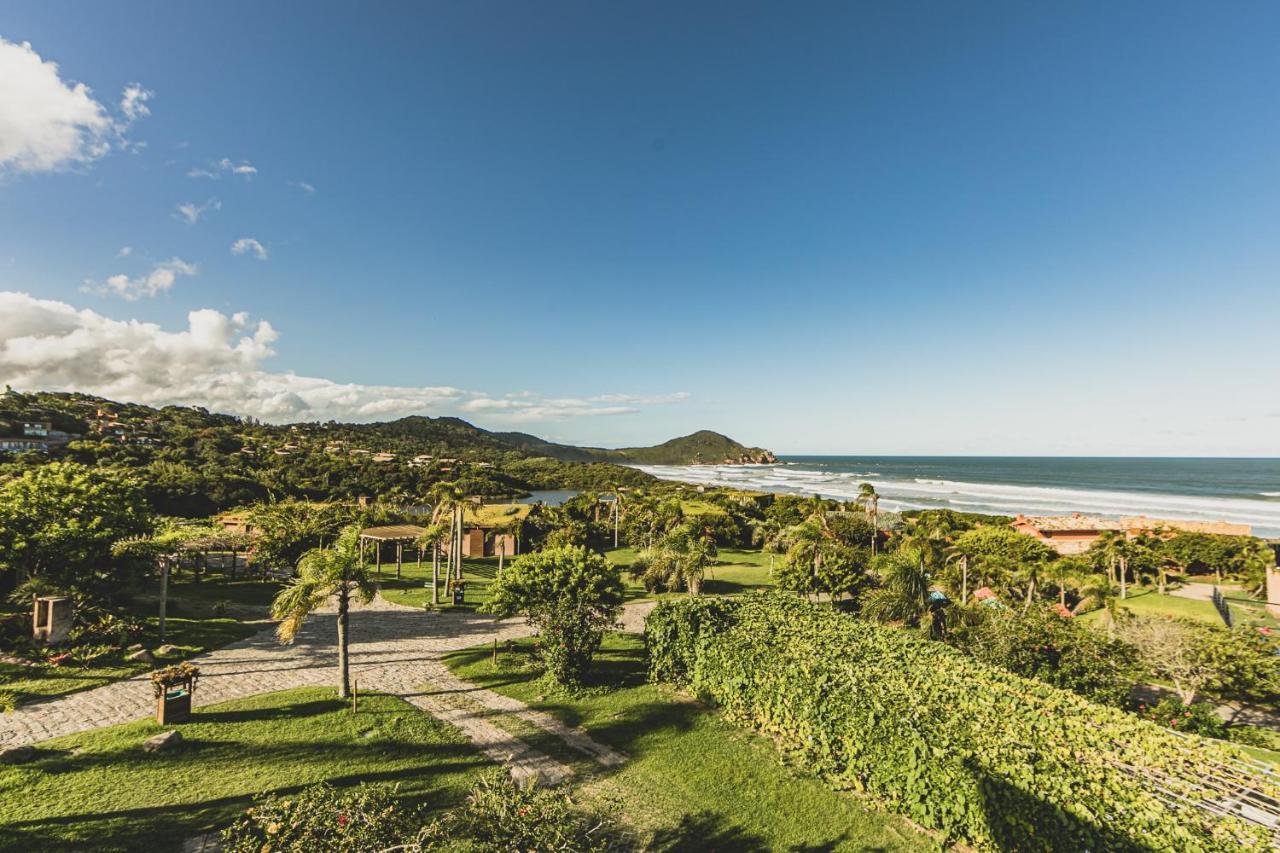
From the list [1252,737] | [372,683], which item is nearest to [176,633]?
[372,683]

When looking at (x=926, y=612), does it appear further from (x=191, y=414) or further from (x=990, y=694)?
(x=191, y=414)

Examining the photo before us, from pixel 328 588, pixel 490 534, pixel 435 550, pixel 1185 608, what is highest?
pixel 328 588

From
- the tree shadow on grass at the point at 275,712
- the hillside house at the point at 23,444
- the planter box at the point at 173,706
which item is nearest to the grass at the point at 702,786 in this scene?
the tree shadow on grass at the point at 275,712

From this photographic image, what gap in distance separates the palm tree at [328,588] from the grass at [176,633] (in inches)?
184

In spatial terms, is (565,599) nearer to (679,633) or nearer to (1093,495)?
(679,633)

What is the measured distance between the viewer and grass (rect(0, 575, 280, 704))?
425 inches

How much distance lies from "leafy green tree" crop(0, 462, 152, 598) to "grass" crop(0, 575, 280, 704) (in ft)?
6.42

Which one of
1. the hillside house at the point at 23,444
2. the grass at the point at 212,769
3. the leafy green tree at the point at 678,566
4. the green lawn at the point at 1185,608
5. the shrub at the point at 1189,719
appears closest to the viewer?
the grass at the point at 212,769

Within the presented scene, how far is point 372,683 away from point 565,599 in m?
4.70

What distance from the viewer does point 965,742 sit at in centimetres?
707

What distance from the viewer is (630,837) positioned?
6.94 meters

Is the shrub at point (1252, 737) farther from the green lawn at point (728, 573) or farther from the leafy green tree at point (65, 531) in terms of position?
the leafy green tree at point (65, 531)

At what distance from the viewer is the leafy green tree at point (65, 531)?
1340 cm

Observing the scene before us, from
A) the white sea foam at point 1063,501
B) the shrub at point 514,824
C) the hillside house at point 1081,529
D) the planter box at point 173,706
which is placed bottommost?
the white sea foam at point 1063,501
